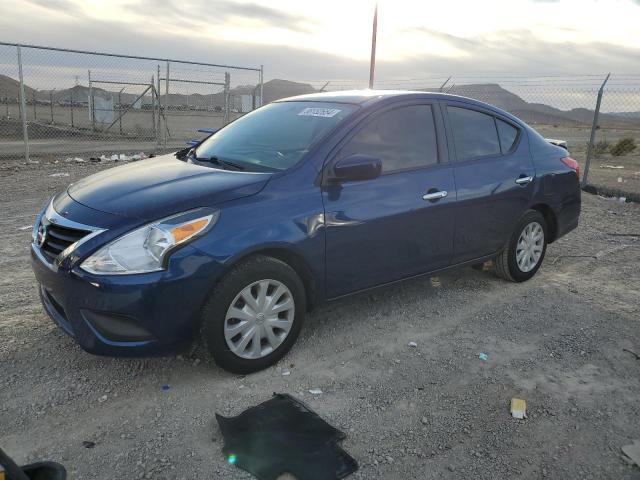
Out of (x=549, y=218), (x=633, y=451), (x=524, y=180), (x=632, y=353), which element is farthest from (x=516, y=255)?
(x=633, y=451)

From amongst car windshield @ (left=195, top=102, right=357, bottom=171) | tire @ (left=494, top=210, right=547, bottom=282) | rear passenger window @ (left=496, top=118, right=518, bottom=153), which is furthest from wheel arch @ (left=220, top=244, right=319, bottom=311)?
rear passenger window @ (left=496, top=118, right=518, bottom=153)

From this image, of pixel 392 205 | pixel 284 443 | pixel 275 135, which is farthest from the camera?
pixel 275 135

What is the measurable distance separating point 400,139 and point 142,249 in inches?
82.0

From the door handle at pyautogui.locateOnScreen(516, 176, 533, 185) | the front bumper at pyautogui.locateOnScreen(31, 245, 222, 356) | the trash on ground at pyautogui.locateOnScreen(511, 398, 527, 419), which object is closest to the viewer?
the front bumper at pyautogui.locateOnScreen(31, 245, 222, 356)

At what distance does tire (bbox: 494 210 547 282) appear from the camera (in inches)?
199

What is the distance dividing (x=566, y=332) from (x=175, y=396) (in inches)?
115

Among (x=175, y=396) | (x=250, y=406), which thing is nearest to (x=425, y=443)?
(x=250, y=406)

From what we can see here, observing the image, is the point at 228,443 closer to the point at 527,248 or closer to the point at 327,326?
the point at 327,326

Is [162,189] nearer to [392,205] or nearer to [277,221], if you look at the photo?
[277,221]

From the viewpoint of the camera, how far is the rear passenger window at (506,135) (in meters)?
4.90

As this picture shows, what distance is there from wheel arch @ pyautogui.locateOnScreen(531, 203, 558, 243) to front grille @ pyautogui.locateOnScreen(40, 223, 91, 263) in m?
3.95

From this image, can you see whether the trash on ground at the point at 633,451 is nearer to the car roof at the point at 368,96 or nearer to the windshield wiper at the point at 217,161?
the car roof at the point at 368,96

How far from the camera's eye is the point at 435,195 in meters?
4.17

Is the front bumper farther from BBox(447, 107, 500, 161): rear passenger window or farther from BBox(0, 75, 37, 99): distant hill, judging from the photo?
BBox(0, 75, 37, 99): distant hill
